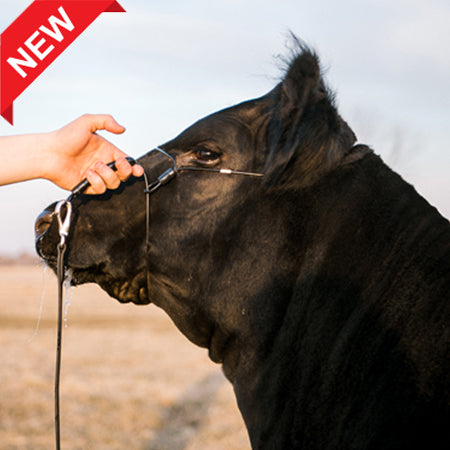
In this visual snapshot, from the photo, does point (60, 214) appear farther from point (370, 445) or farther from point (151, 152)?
point (370, 445)

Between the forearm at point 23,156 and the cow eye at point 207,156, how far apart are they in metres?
0.87

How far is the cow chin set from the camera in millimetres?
3576

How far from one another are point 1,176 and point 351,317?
2.05m

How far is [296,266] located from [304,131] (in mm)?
672

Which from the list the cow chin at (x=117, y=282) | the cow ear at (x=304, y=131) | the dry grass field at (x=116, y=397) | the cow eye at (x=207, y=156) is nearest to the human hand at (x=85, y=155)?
the cow eye at (x=207, y=156)

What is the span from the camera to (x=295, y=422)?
3.02 meters

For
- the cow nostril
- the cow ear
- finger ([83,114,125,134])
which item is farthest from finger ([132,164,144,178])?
the cow ear

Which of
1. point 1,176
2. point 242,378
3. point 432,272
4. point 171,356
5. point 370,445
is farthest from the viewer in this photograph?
point 171,356

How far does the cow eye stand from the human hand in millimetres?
319

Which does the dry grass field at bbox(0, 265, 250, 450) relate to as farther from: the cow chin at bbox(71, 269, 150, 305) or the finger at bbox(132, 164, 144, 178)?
the finger at bbox(132, 164, 144, 178)

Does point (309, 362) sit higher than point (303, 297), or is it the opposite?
point (303, 297)

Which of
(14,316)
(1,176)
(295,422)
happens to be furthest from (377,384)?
(14,316)

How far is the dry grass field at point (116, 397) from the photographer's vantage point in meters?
9.17

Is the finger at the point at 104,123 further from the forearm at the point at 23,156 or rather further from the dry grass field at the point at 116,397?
the dry grass field at the point at 116,397
